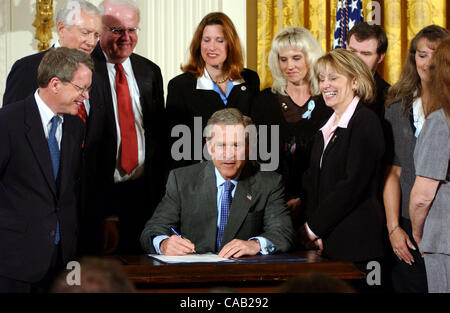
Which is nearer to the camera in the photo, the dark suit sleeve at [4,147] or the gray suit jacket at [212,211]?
the dark suit sleeve at [4,147]

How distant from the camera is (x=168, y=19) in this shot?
4.99 meters

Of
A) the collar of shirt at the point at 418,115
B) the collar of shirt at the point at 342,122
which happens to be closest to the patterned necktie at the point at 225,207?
the collar of shirt at the point at 342,122

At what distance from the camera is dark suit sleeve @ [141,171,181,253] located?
10.2 feet


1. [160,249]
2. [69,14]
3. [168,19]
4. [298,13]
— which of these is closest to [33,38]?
[168,19]

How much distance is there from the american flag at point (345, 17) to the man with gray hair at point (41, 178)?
243cm

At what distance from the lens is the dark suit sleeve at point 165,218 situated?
3111 millimetres

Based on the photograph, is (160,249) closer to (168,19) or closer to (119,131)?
(119,131)

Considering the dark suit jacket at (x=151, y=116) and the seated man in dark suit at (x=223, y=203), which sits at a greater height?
the dark suit jacket at (x=151, y=116)

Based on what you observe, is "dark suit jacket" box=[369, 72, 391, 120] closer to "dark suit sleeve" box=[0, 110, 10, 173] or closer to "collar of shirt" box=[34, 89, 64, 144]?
"collar of shirt" box=[34, 89, 64, 144]

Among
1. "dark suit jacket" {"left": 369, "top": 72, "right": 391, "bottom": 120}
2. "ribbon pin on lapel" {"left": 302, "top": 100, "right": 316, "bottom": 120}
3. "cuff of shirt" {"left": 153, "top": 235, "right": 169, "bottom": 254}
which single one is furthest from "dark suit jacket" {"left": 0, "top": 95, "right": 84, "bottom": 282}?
"dark suit jacket" {"left": 369, "top": 72, "right": 391, "bottom": 120}

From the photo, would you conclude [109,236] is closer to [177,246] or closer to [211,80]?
[177,246]

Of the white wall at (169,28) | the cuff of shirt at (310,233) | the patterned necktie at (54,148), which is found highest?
the white wall at (169,28)

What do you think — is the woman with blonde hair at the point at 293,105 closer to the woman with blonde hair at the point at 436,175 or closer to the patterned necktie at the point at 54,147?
the woman with blonde hair at the point at 436,175

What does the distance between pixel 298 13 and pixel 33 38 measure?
2.13m
